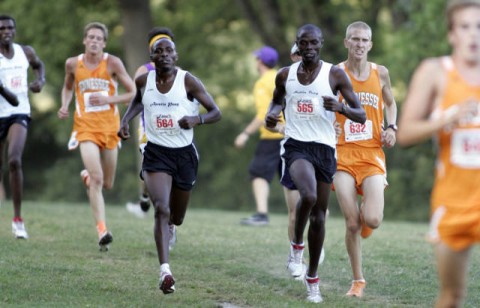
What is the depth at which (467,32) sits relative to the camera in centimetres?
604

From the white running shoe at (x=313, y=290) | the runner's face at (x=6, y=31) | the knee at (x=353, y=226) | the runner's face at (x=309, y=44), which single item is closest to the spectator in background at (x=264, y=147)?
the runner's face at (x=6, y=31)

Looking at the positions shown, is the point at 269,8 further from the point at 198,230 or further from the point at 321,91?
the point at 321,91

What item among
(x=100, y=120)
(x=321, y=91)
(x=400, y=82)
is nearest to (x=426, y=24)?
(x=400, y=82)

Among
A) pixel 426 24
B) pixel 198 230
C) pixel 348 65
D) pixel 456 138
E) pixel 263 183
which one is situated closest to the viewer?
pixel 456 138

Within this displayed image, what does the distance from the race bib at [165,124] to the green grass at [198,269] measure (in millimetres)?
1435

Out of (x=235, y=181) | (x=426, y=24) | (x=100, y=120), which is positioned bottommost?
(x=235, y=181)

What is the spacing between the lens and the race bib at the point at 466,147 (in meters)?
6.11

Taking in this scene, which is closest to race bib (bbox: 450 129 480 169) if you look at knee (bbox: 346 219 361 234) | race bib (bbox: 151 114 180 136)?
knee (bbox: 346 219 361 234)

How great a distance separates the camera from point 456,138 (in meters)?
6.13

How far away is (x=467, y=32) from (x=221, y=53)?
28668 mm

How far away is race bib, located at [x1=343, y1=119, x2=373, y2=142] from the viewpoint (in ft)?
31.9

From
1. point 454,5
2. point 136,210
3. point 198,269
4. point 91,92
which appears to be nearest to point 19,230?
point 91,92

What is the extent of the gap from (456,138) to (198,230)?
29.6ft

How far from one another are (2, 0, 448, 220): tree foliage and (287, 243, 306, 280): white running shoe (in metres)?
15.8
